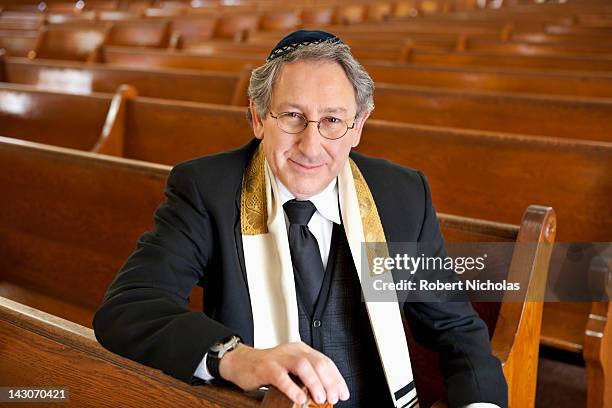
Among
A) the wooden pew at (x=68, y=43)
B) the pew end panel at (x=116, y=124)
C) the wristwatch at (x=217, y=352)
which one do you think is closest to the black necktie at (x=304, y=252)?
the wristwatch at (x=217, y=352)

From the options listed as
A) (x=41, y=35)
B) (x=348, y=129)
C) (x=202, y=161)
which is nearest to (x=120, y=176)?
(x=202, y=161)

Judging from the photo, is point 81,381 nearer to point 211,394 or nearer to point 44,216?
point 211,394

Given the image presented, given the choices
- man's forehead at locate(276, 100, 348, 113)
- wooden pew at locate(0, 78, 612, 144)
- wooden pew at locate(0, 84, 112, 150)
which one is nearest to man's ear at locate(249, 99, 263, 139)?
man's forehead at locate(276, 100, 348, 113)

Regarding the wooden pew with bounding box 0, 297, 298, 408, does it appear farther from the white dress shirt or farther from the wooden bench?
the wooden bench

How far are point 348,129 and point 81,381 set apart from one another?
68 cm

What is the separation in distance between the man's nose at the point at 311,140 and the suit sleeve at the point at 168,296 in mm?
252

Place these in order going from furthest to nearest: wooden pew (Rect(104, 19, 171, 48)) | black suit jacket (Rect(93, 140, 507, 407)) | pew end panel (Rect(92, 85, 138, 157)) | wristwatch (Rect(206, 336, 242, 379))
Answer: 1. wooden pew (Rect(104, 19, 171, 48))
2. pew end panel (Rect(92, 85, 138, 157))
3. black suit jacket (Rect(93, 140, 507, 407))
4. wristwatch (Rect(206, 336, 242, 379))

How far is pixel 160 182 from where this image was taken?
2170mm

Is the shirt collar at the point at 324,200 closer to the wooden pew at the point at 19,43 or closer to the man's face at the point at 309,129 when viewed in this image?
the man's face at the point at 309,129

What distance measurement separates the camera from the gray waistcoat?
1.49 metres

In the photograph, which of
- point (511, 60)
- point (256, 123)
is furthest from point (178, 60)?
point (256, 123)

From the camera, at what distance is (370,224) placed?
1.52m

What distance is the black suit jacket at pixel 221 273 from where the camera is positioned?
1.23 meters

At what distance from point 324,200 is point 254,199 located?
147 mm
